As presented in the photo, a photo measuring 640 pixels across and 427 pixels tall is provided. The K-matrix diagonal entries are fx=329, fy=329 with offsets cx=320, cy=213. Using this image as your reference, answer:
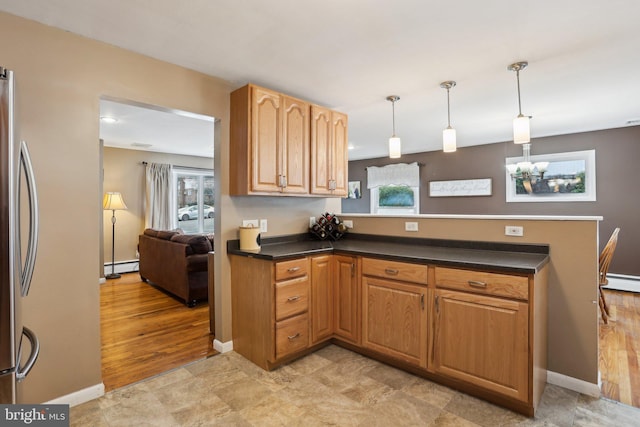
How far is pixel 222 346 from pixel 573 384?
2673mm

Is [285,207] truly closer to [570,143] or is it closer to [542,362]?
[542,362]

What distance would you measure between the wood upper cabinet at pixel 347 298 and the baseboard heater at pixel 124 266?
5.10 meters

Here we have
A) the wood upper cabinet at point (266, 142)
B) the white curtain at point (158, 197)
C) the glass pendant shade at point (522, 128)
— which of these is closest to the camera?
the glass pendant shade at point (522, 128)

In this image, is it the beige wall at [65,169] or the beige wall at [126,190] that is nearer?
the beige wall at [65,169]

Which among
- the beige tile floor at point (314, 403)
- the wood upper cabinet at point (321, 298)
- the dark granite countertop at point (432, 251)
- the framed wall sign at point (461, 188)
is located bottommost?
the beige tile floor at point (314, 403)

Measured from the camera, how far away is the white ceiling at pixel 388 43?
184cm

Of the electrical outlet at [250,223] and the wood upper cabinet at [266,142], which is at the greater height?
the wood upper cabinet at [266,142]

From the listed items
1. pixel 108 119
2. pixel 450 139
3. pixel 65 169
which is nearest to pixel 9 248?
pixel 65 169

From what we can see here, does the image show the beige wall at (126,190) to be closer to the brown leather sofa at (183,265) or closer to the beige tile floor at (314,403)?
the brown leather sofa at (183,265)

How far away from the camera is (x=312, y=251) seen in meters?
2.75

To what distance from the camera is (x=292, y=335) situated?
8.61ft

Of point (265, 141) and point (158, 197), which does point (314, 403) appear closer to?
point (265, 141)

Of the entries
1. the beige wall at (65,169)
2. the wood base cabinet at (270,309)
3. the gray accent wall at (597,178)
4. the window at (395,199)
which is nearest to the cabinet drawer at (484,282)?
the wood base cabinet at (270,309)

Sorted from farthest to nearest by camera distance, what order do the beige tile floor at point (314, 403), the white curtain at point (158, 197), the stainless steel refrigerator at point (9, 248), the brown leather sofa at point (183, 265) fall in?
the white curtain at point (158, 197) → the brown leather sofa at point (183, 265) → the beige tile floor at point (314, 403) → the stainless steel refrigerator at point (9, 248)
